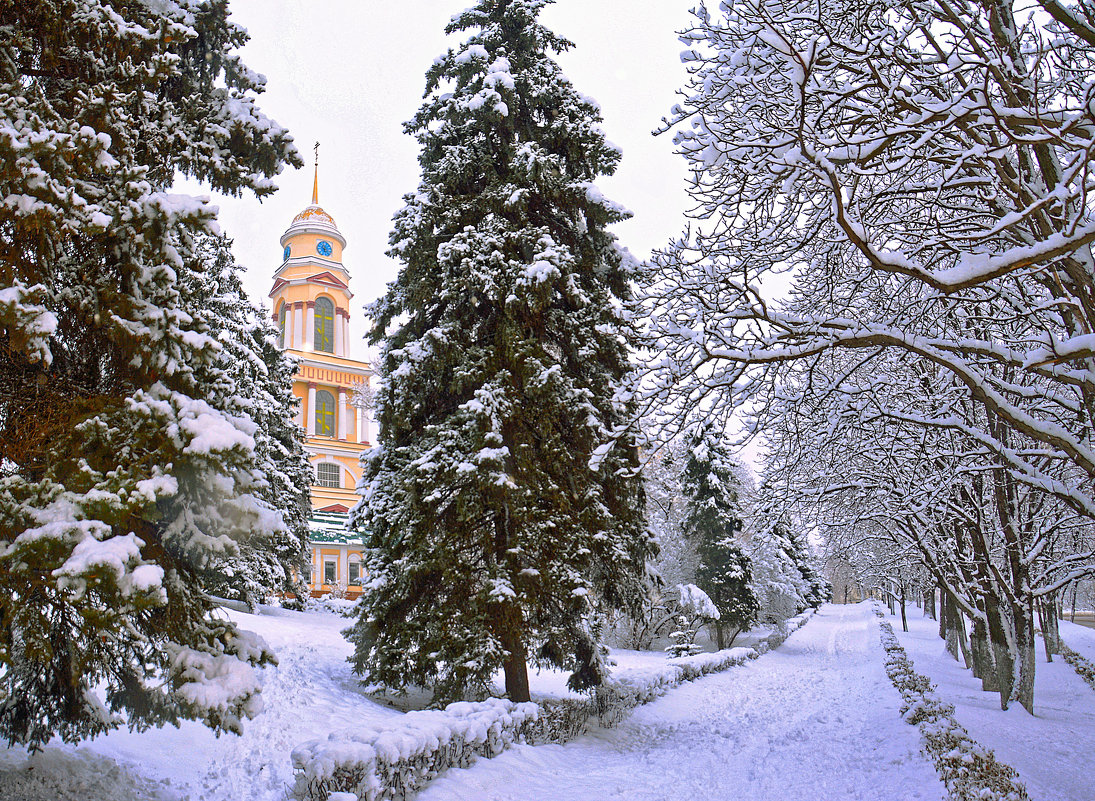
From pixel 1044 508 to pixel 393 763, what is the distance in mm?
13015

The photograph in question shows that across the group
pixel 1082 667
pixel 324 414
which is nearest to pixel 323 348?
pixel 324 414

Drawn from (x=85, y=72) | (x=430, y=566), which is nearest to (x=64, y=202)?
(x=85, y=72)

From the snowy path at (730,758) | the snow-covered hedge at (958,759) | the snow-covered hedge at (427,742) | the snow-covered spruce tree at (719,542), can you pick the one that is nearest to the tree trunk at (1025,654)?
the snow-covered hedge at (958,759)

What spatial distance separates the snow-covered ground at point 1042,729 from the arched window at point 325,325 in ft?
124

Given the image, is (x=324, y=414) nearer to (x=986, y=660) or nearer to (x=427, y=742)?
(x=986, y=660)

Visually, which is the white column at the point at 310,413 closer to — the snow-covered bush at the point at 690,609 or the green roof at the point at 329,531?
the green roof at the point at 329,531

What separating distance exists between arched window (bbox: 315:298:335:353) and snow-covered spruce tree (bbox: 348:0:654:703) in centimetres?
3622

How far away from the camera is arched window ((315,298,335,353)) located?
155ft

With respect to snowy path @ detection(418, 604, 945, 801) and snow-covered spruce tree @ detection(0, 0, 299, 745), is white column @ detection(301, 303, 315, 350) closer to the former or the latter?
snowy path @ detection(418, 604, 945, 801)

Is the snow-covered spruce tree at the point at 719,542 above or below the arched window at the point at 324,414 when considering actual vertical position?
below

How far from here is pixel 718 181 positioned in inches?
255

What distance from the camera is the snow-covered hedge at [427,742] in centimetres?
556

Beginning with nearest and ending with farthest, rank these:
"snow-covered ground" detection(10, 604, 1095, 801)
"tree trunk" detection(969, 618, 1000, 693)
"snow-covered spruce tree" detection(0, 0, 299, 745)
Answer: "snow-covered spruce tree" detection(0, 0, 299, 745)
"snow-covered ground" detection(10, 604, 1095, 801)
"tree trunk" detection(969, 618, 1000, 693)

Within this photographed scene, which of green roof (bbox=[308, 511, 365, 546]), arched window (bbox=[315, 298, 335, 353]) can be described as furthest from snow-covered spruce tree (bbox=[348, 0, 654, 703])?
arched window (bbox=[315, 298, 335, 353])
